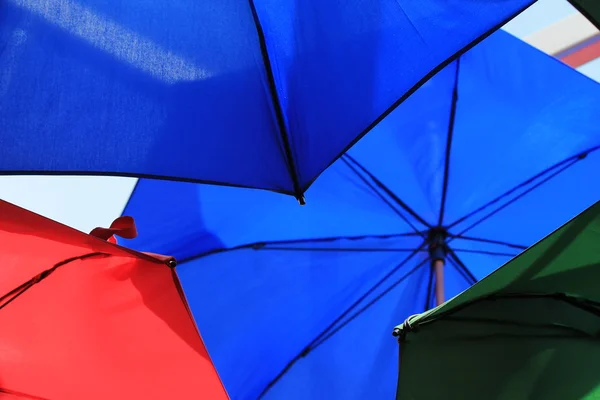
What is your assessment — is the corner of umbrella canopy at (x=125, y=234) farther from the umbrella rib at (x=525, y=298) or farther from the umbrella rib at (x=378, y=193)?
the umbrella rib at (x=378, y=193)

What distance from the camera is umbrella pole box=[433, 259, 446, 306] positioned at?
195cm

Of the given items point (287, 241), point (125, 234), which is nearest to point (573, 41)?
point (287, 241)

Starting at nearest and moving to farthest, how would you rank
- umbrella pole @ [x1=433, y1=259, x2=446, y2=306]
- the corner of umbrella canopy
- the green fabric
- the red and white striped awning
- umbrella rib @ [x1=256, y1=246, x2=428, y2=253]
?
the green fabric → the corner of umbrella canopy → umbrella pole @ [x1=433, y1=259, x2=446, y2=306] → umbrella rib @ [x1=256, y1=246, x2=428, y2=253] → the red and white striped awning

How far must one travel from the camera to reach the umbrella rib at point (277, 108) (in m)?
1.40

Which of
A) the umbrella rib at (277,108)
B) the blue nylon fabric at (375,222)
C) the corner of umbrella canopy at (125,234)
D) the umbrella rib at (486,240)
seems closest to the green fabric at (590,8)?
the umbrella rib at (277,108)

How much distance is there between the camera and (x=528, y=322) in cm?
117

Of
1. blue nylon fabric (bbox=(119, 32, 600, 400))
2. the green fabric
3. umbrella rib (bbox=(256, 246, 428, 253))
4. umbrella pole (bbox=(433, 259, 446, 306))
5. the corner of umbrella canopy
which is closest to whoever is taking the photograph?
the green fabric

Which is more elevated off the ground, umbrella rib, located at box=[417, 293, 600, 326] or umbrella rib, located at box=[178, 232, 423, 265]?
umbrella rib, located at box=[178, 232, 423, 265]

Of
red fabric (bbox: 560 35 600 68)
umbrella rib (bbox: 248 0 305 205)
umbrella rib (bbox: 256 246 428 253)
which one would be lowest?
umbrella rib (bbox: 248 0 305 205)

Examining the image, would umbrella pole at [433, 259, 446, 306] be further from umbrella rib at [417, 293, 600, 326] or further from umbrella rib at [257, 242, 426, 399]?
umbrella rib at [417, 293, 600, 326]

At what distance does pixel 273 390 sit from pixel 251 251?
388 millimetres

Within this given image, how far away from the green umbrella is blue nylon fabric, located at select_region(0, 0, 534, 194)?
416mm

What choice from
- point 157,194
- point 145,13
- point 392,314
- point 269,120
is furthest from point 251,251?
point 145,13

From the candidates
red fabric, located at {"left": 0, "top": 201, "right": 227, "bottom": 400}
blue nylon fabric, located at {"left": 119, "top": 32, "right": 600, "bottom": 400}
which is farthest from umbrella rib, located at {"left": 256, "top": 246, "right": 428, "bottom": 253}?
red fabric, located at {"left": 0, "top": 201, "right": 227, "bottom": 400}
